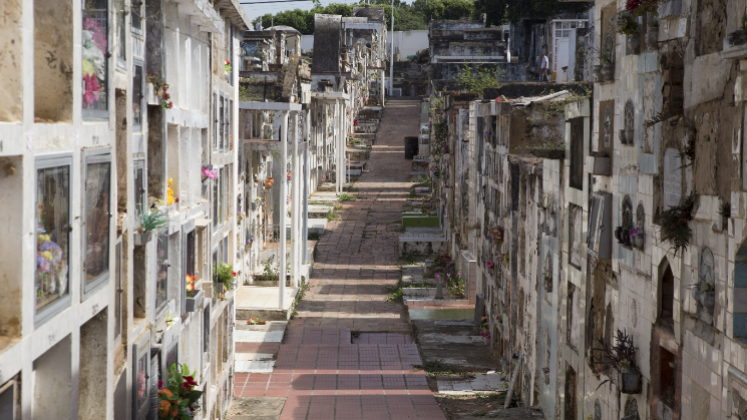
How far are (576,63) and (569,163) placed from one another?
57.8 ft

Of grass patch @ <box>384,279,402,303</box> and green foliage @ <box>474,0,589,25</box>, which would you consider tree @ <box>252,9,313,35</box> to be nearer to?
green foliage @ <box>474,0,589,25</box>

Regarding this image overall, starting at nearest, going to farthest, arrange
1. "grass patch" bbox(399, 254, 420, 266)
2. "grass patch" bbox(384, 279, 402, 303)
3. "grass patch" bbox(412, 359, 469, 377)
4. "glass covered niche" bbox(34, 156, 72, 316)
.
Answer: "glass covered niche" bbox(34, 156, 72, 316) → "grass patch" bbox(412, 359, 469, 377) → "grass patch" bbox(384, 279, 402, 303) → "grass patch" bbox(399, 254, 420, 266)

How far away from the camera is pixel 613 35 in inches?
485

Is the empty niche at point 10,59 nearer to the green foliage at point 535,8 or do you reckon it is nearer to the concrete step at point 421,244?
the concrete step at point 421,244

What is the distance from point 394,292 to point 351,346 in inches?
245

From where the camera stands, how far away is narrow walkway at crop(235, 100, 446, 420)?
59.1 ft

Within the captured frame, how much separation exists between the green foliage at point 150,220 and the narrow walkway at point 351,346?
7.51 m

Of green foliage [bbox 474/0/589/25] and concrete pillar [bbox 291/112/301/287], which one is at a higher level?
green foliage [bbox 474/0/589/25]

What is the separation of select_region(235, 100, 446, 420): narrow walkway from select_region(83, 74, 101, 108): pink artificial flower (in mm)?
10357

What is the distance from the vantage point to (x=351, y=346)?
22844mm

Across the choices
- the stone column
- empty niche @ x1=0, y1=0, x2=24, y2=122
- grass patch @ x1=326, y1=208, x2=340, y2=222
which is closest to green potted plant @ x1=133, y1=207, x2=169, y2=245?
empty niche @ x1=0, y1=0, x2=24, y2=122

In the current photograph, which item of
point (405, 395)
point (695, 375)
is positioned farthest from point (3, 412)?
point (405, 395)

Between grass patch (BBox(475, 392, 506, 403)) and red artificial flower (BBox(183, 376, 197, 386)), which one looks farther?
grass patch (BBox(475, 392, 506, 403))

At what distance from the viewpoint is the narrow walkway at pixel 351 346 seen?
59.1ft
